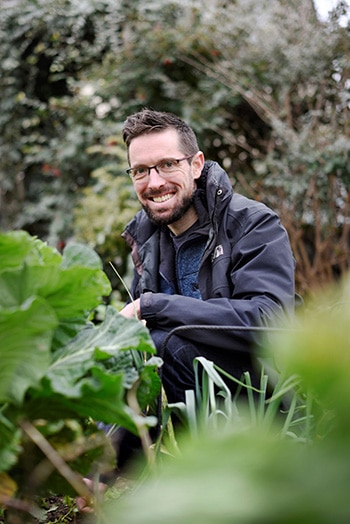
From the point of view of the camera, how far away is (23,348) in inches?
33.8

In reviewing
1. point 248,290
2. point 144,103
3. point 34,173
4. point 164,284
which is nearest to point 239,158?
point 144,103

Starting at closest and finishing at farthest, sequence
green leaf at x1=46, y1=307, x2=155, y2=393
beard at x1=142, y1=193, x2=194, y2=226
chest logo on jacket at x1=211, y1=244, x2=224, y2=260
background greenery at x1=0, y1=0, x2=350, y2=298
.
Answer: green leaf at x1=46, y1=307, x2=155, y2=393 → chest logo on jacket at x1=211, y1=244, x2=224, y2=260 → beard at x1=142, y1=193, x2=194, y2=226 → background greenery at x1=0, y1=0, x2=350, y2=298

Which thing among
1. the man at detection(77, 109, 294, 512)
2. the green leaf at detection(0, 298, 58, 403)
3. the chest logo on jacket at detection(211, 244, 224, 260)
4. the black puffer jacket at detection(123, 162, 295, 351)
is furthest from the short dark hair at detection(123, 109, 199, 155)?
the green leaf at detection(0, 298, 58, 403)

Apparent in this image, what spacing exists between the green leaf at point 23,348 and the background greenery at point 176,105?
13.3ft

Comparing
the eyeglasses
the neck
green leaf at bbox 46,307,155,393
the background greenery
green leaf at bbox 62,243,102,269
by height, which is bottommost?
the background greenery

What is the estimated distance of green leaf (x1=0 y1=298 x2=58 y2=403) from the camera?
84 centimetres

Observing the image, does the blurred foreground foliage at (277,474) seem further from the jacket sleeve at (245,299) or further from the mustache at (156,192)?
the mustache at (156,192)

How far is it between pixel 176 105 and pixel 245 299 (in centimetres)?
404

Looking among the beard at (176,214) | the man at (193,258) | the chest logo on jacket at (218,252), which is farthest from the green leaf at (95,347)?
the beard at (176,214)

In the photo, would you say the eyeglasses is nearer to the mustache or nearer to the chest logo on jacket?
the mustache

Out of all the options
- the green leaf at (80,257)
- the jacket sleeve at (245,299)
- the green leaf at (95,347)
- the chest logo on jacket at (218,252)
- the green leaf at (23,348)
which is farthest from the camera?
the chest logo on jacket at (218,252)

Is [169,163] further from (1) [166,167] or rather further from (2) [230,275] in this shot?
(2) [230,275]

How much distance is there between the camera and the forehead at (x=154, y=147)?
99.0 inches

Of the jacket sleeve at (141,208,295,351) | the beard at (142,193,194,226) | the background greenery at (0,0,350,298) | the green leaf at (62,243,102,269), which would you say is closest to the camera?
the green leaf at (62,243,102,269)
